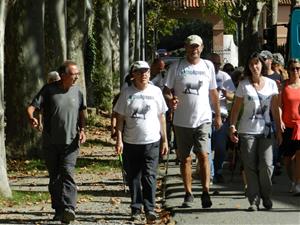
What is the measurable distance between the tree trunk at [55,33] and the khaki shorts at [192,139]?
11.7 m

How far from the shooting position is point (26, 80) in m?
20.8

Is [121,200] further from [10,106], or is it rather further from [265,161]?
[10,106]

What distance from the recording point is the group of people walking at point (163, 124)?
12039mm

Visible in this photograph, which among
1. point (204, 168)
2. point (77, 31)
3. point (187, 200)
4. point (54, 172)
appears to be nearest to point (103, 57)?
point (77, 31)

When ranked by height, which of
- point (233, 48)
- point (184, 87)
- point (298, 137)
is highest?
point (184, 87)

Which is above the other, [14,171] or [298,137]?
[298,137]

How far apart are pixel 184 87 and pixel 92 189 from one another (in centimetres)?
352

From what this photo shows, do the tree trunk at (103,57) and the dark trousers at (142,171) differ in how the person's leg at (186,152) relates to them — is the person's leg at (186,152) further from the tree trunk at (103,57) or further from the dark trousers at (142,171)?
the tree trunk at (103,57)

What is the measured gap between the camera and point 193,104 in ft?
41.9

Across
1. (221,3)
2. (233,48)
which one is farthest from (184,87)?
(233,48)

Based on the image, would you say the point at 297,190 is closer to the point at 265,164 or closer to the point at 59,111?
the point at 265,164

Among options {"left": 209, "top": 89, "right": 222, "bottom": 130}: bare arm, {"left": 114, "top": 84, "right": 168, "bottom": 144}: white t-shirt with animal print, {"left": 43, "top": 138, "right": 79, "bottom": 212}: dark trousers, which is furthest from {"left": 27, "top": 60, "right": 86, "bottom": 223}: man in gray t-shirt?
{"left": 209, "top": 89, "right": 222, "bottom": 130}: bare arm

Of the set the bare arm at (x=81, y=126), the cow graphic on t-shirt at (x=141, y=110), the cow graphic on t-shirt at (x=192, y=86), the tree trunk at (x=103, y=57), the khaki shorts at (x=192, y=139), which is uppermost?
the cow graphic on t-shirt at (x=192, y=86)

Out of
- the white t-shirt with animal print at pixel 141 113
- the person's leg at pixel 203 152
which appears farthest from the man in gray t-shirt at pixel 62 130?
the person's leg at pixel 203 152
